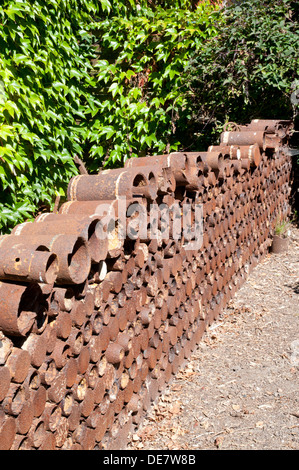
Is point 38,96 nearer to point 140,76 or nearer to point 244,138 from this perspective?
point 140,76

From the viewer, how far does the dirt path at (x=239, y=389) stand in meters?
2.81

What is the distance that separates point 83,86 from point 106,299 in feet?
13.4

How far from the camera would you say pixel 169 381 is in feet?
11.3

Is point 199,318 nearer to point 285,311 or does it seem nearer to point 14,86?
point 285,311

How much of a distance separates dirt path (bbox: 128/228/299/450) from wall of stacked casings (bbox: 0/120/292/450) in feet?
0.43

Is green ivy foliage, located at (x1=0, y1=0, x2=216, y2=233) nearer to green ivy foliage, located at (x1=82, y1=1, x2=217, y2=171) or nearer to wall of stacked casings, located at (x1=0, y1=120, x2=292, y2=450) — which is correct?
green ivy foliage, located at (x1=82, y1=1, x2=217, y2=171)

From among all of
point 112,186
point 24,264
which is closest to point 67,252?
point 24,264

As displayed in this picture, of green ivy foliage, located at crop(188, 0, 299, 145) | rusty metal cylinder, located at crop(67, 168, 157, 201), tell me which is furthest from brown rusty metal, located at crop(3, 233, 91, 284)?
green ivy foliage, located at crop(188, 0, 299, 145)

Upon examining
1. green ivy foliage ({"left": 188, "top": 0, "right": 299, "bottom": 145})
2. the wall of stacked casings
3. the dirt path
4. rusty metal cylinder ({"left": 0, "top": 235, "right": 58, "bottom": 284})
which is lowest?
the dirt path

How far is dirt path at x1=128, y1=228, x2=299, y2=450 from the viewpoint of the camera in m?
2.81

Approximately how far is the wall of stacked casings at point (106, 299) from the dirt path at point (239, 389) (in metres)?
0.13

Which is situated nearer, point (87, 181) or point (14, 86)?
point (87, 181)
